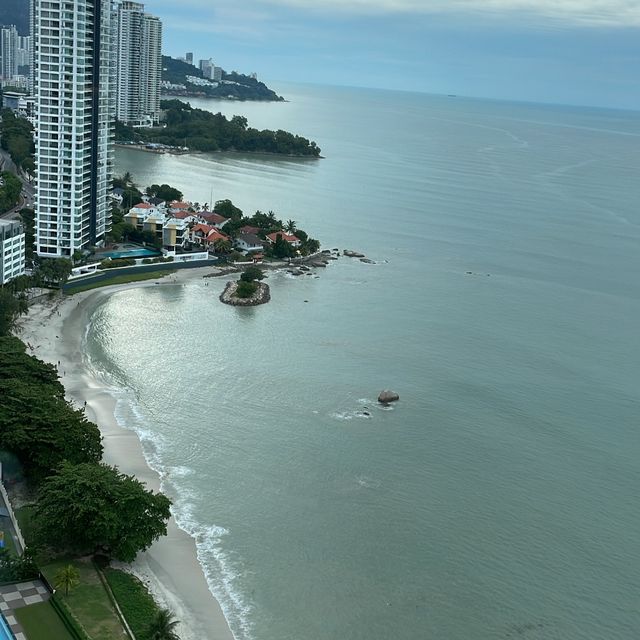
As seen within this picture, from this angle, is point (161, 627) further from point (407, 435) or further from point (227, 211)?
point (227, 211)

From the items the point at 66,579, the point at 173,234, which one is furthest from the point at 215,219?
the point at 66,579

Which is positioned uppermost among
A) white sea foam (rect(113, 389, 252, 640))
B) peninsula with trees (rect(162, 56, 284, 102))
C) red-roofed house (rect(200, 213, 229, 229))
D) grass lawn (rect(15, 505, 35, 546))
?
peninsula with trees (rect(162, 56, 284, 102))

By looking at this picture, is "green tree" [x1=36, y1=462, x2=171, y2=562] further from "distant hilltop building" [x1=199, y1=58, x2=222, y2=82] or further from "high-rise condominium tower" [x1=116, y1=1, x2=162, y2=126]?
"distant hilltop building" [x1=199, y1=58, x2=222, y2=82]

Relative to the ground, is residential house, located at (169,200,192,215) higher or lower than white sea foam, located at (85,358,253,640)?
higher

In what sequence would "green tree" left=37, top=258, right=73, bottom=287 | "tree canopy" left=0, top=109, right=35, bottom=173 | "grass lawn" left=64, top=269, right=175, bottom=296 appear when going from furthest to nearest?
"tree canopy" left=0, top=109, right=35, bottom=173 → "grass lawn" left=64, top=269, right=175, bottom=296 → "green tree" left=37, top=258, right=73, bottom=287

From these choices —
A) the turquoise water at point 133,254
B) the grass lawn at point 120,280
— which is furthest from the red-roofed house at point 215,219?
the grass lawn at point 120,280

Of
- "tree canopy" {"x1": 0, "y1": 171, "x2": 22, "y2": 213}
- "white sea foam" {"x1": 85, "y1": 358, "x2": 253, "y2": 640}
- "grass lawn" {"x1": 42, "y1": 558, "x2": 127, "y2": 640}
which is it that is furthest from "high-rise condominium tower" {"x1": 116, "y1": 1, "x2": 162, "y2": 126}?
"grass lawn" {"x1": 42, "y1": 558, "x2": 127, "y2": 640}

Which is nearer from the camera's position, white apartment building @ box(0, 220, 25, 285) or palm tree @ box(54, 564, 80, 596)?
palm tree @ box(54, 564, 80, 596)

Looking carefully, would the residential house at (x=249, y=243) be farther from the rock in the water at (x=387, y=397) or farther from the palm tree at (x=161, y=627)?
the palm tree at (x=161, y=627)

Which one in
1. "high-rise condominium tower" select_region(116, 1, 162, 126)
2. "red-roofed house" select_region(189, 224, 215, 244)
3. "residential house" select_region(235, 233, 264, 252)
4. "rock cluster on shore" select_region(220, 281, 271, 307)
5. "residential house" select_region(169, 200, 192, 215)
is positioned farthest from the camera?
"high-rise condominium tower" select_region(116, 1, 162, 126)
